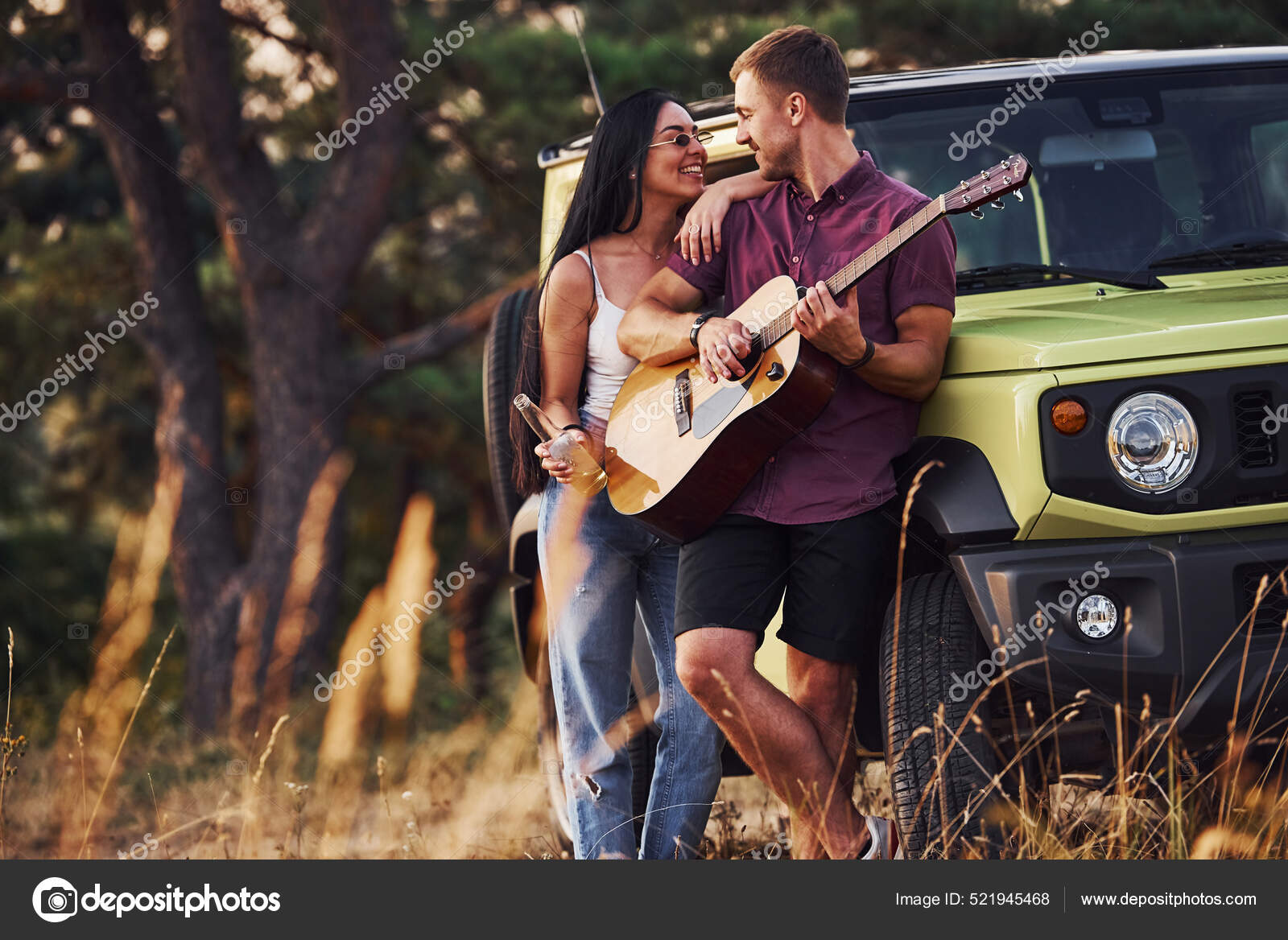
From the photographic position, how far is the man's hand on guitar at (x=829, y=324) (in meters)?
2.87

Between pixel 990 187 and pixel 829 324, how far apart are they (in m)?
0.40

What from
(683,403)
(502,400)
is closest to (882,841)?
(683,403)

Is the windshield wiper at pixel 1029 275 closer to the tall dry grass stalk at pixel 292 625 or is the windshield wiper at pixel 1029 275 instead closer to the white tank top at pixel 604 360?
the white tank top at pixel 604 360

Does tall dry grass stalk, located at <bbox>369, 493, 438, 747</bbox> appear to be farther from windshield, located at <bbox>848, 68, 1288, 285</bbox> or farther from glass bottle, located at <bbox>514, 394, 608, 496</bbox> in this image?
windshield, located at <bbox>848, 68, 1288, 285</bbox>

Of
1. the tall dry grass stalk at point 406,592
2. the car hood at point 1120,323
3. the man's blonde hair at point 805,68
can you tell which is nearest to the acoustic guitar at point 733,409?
the car hood at point 1120,323

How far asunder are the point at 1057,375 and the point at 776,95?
35.4 inches

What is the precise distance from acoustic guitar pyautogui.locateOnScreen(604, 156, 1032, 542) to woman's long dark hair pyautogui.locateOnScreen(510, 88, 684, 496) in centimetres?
29

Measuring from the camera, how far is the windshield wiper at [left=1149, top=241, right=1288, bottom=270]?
11.5 ft

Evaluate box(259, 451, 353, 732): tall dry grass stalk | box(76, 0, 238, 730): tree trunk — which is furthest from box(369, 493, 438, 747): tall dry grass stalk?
box(76, 0, 238, 730): tree trunk

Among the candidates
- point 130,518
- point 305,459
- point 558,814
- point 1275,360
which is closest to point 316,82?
point 305,459

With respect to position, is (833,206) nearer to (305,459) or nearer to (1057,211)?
(1057,211)

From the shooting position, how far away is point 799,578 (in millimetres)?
3104

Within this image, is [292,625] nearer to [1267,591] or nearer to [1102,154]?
[1102,154]

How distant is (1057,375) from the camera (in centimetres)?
285
